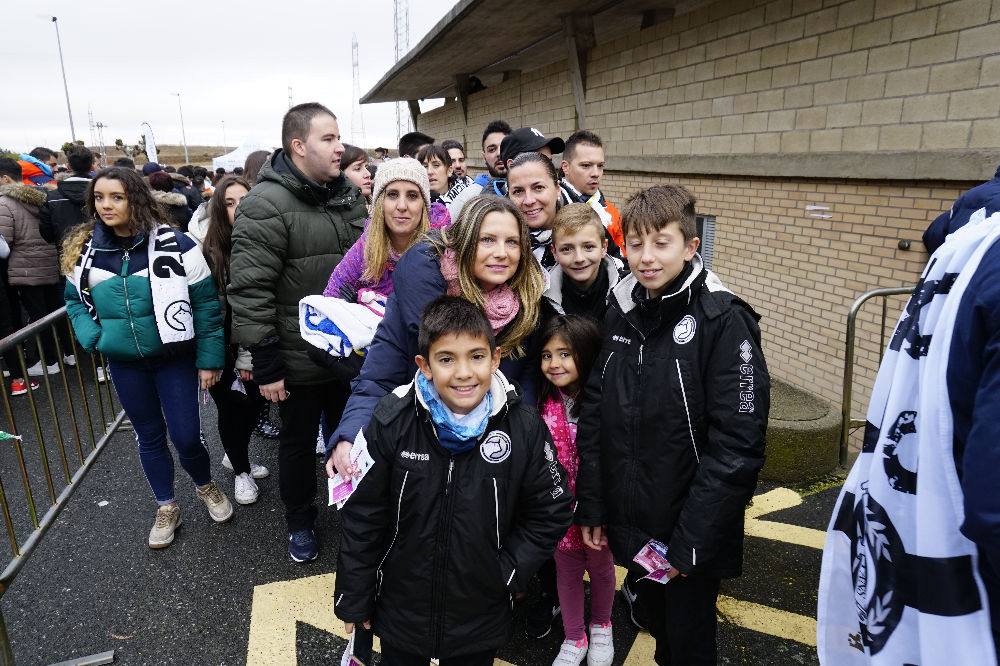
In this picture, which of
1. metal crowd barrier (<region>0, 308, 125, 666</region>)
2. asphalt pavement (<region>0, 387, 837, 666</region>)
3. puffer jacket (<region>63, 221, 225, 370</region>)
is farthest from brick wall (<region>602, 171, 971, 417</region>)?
metal crowd barrier (<region>0, 308, 125, 666</region>)

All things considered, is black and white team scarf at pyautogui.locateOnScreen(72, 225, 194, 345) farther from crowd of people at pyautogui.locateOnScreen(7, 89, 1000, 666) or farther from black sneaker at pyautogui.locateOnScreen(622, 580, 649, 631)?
black sneaker at pyautogui.locateOnScreen(622, 580, 649, 631)

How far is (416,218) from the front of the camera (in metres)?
2.75

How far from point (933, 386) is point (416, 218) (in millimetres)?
2084

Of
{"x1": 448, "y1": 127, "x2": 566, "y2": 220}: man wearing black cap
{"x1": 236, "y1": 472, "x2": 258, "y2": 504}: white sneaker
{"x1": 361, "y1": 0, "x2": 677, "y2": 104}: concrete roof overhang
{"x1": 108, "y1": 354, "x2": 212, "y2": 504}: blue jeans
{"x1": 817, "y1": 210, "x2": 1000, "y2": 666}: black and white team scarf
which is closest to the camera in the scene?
{"x1": 817, "y1": 210, "x2": 1000, "y2": 666}: black and white team scarf

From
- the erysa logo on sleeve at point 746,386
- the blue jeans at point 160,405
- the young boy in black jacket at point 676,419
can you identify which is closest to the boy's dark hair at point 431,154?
the blue jeans at point 160,405

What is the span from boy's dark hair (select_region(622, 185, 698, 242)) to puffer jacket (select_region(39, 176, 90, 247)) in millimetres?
6043

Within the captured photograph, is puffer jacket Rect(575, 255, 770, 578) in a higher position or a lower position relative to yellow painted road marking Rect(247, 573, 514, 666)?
higher

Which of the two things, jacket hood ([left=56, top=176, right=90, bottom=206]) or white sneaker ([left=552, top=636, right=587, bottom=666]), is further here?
jacket hood ([left=56, top=176, right=90, bottom=206])

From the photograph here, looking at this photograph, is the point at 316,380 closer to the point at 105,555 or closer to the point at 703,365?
the point at 105,555

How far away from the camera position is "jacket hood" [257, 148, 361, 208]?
297 cm

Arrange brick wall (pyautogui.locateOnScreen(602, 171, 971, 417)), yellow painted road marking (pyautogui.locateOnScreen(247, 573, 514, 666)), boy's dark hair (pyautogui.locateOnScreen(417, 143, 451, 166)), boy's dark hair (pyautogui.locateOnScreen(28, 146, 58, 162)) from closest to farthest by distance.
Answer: yellow painted road marking (pyautogui.locateOnScreen(247, 573, 514, 666)) < brick wall (pyautogui.locateOnScreen(602, 171, 971, 417)) < boy's dark hair (pyautogui.locateOnScreen(417, 143, 451, 166)) < boy's dark hair (pyautogui.locateOnScreen(28, 146, 58, 162))

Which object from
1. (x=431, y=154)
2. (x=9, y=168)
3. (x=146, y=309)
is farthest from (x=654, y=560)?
(x=9, y=168)

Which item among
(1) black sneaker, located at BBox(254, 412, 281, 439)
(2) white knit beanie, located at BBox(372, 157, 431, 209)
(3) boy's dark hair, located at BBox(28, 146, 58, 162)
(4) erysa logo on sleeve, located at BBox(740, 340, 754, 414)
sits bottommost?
(1) black sneaker, located at BBox(254, 412, 281, 439)

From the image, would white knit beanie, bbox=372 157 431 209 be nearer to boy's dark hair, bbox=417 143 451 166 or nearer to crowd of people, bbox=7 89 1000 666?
crowd of people, bbox=7 89 1000 666
